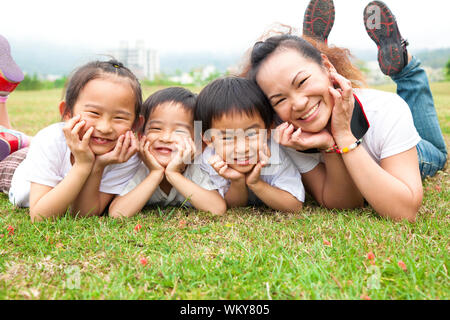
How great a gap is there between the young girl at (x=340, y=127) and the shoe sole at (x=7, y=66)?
106 inches

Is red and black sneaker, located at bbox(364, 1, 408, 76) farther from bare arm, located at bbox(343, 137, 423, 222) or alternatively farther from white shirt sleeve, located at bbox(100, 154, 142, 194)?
white shirt sleeve, located at bbox(100, 154, 142, 194)

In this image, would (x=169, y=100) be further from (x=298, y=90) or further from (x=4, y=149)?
(x=4, y=149)

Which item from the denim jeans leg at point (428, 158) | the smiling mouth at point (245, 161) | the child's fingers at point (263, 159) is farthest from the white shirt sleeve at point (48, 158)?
the denim jeans leg at point (428, 158)

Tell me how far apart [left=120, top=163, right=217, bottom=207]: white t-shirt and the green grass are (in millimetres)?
243

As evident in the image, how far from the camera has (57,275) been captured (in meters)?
1.96

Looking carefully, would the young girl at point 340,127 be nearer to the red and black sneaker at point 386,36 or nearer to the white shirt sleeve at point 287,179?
the white shirt sleeve at point 287,179

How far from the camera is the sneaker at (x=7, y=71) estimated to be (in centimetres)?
416

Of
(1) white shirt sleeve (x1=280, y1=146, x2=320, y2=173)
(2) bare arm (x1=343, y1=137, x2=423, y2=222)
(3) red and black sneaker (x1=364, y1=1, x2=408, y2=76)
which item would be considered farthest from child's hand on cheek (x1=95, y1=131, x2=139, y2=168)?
(3) red and black sneaker (x1=364, y1=1, x2=408, y2=76)

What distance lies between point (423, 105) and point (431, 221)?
1.90 m

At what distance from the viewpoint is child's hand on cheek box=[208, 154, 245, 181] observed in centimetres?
275

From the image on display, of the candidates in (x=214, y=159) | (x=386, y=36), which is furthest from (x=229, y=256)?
(x=386, y=36)

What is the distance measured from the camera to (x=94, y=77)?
2.77m

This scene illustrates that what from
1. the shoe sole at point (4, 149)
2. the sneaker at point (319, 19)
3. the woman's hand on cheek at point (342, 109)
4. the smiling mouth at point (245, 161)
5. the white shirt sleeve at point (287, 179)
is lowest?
the shoe sole at point (4, 149)

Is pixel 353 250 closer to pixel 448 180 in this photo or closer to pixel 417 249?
pixel 417 249
